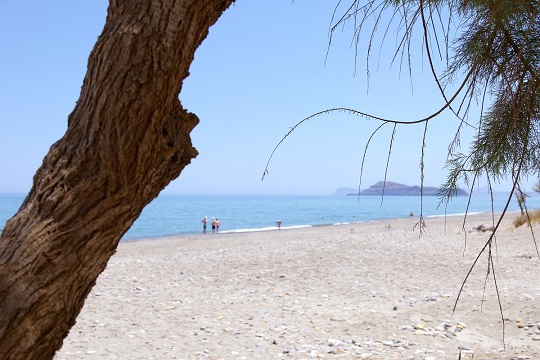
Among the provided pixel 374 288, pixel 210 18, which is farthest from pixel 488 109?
pixel 374 288

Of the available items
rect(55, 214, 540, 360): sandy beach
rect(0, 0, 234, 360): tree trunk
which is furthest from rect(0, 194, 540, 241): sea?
rect(0, 0, 234, 360): tree trunk

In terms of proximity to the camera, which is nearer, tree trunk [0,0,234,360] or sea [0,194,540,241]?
tree trunk [0,0,234,360]

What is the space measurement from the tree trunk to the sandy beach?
206 cm

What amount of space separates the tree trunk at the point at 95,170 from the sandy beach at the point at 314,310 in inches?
81.3

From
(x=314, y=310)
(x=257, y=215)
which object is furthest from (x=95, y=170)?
(x=257, y=215)

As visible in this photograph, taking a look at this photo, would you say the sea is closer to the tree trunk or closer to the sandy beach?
the sandy beach

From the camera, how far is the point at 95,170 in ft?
5.15

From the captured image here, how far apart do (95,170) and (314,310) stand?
21.2 feet

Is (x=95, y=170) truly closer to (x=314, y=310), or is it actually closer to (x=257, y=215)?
(x=314, y=310)

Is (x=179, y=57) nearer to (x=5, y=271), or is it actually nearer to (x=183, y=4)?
(x=183, y=4)

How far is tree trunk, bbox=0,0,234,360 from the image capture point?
149 cm

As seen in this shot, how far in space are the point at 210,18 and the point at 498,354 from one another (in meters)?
4.61

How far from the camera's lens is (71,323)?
163cm

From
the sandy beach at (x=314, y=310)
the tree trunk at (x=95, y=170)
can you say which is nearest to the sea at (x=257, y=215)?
the sandy beach at (x=314, y=310)
